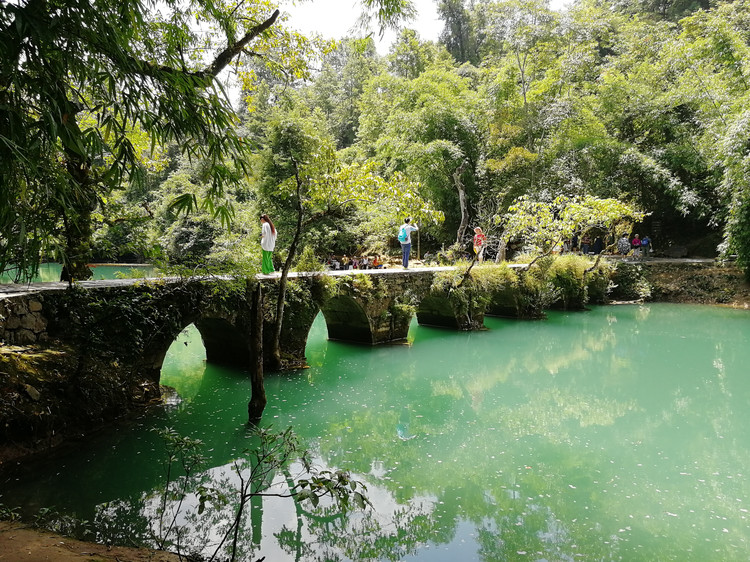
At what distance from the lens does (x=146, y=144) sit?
8523mm

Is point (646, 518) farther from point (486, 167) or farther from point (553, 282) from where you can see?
point (486, 167)

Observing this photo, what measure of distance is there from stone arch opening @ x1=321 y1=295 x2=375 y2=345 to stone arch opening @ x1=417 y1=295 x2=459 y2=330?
2.48 m

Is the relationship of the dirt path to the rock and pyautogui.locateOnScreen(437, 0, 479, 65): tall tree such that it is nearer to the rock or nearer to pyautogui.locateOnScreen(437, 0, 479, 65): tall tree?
the rock

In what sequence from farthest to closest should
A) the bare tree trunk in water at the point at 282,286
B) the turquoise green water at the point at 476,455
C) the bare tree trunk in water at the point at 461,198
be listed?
1. the bare tree trunk in water at the point at 461,198
2. the bare tree trunk in water at the point at 282,286
3. the turquoise green water at the point at 476,455

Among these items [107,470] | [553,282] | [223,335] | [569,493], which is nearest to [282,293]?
[223,335]

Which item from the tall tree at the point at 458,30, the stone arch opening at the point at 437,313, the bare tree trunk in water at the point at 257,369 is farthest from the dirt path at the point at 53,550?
the tall tree at the point at 458,30

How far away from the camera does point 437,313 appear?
13.8m

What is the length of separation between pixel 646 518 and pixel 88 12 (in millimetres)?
5445

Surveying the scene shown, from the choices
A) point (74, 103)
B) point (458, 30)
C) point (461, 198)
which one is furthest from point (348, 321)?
point (458, 30)

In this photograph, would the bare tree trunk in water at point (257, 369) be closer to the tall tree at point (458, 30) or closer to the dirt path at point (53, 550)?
the dirt path at point (53, 550)

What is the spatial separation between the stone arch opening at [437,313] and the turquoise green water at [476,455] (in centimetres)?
232

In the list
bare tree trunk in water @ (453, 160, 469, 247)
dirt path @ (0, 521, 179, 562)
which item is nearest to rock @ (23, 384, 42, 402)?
dirt path @ (0, 521, 179, 562)

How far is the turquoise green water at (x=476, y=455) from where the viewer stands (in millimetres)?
4090

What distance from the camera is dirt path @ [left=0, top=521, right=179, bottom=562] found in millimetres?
2941
